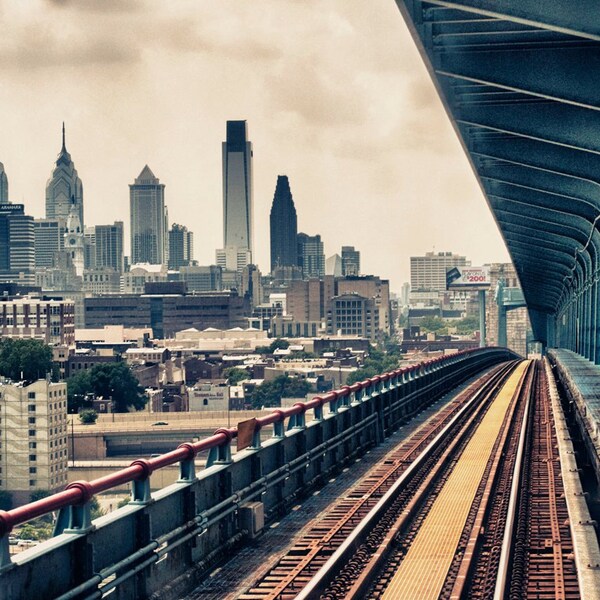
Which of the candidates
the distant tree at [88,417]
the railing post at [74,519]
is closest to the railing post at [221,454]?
the railing post at [74,519]

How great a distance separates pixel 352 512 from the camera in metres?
19.0

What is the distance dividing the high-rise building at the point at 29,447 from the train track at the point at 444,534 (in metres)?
127

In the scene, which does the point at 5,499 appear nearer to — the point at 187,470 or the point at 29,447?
the point at 29,447

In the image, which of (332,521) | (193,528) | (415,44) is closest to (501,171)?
(415,44)

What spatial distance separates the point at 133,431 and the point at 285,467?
167 metres

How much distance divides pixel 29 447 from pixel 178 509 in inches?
5596

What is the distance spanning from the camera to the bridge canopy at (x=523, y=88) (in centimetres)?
1644

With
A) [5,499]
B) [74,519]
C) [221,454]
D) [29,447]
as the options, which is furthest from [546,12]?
[29,447]

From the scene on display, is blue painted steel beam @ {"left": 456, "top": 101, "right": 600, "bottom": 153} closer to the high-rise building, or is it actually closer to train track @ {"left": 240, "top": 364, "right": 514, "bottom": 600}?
train track @ {"left": 240, "top": 364, "right": 514, "bottom": 600}

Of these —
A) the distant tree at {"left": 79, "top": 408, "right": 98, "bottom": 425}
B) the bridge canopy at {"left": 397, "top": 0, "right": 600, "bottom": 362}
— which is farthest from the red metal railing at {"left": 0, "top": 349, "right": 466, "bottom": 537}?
the distant tree at {"left": 79, "top": 408, "right": 98, "bottom": 425}

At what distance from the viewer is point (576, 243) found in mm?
46312

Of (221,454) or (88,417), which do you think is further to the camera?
(88,417)

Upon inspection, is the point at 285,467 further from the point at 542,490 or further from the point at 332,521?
the point at 542,490

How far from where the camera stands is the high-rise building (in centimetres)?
15125
